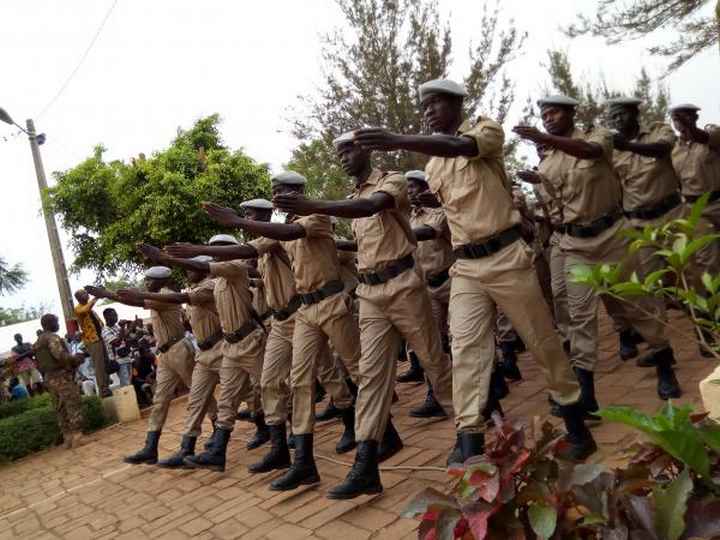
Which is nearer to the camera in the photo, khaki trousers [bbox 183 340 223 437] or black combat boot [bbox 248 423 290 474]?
black combat boot [bbox 248 423 290 474]

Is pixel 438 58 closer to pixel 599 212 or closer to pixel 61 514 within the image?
pixel 599 212

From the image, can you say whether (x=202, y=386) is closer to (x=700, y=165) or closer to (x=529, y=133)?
(x=529, y=133)

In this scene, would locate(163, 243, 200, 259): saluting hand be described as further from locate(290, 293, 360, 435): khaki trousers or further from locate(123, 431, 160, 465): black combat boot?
locate(123, 431, 160, 465): black combat boot

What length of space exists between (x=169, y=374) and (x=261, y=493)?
2.53 m

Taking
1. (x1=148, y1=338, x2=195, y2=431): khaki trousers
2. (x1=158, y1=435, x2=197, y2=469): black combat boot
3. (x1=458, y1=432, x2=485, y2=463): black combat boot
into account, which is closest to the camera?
(x1=458, y1=432, x2=485, y2=463): black combat boot

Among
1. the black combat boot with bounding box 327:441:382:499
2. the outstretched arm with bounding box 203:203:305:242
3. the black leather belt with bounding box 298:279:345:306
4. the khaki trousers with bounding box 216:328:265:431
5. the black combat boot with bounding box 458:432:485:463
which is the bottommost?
the black combat boot with bounding box 327:441:382:499

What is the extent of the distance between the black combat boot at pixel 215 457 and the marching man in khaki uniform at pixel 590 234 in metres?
2.98

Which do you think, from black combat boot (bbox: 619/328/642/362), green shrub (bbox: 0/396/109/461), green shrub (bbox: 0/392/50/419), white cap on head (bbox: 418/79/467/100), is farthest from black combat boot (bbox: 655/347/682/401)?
green shrub (bbox: 0/392/50/419)

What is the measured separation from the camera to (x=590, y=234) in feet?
13.1

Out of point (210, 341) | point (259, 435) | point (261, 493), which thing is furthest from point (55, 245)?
point (261, 493)

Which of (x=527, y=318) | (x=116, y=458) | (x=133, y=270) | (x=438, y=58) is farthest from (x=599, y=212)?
(x=133, y=270)

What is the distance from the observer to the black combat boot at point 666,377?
12.8ft

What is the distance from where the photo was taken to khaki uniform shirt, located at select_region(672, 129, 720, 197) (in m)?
5.38

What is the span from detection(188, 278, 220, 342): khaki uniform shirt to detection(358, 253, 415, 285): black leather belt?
230 cm
